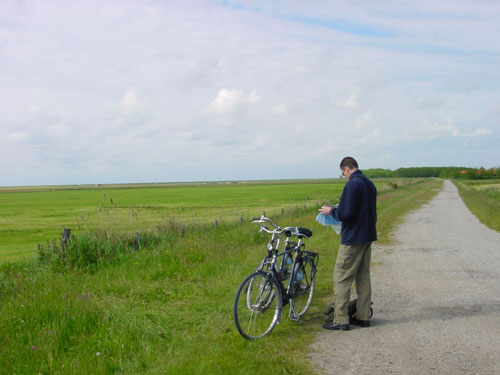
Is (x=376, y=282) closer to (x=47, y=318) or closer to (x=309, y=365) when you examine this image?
(x=309, y=365)

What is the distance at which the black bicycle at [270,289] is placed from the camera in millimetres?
4652

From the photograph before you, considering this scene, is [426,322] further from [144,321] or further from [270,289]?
[144,321]

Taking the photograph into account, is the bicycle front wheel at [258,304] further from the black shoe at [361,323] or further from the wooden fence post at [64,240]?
the wooden fence post at [64,240]

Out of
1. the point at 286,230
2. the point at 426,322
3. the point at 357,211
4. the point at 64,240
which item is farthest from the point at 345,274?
the point at 64,240

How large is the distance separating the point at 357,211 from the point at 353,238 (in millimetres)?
341

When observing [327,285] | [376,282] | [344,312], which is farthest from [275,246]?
[376,282]

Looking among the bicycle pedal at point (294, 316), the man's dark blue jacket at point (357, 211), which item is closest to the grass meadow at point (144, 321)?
the bicycle pedal at point (294, 316)

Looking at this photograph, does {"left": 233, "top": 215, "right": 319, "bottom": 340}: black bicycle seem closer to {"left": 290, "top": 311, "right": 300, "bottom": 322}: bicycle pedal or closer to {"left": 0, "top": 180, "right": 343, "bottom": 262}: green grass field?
{"left": 290, "top": 311, "right": 300, "bottom": 322}: bicycle pedal

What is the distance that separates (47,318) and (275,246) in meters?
3.35

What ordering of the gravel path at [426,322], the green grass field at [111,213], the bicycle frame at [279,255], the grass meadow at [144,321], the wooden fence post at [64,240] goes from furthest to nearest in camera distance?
the green grass field at [111,213] < the wooden fence post at [64,240] < the bicycle frame at [279,255] < the grass meadow at [144,321] < the gravel path at [426,322]

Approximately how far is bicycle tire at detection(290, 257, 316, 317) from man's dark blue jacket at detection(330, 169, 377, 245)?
81 cm

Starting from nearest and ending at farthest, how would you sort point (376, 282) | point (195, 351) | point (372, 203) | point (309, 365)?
point (309, 365), point (195, 351), point (372, 203), point (376, 282)

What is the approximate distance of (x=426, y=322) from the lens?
535cm

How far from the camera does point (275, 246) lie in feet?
16.9
